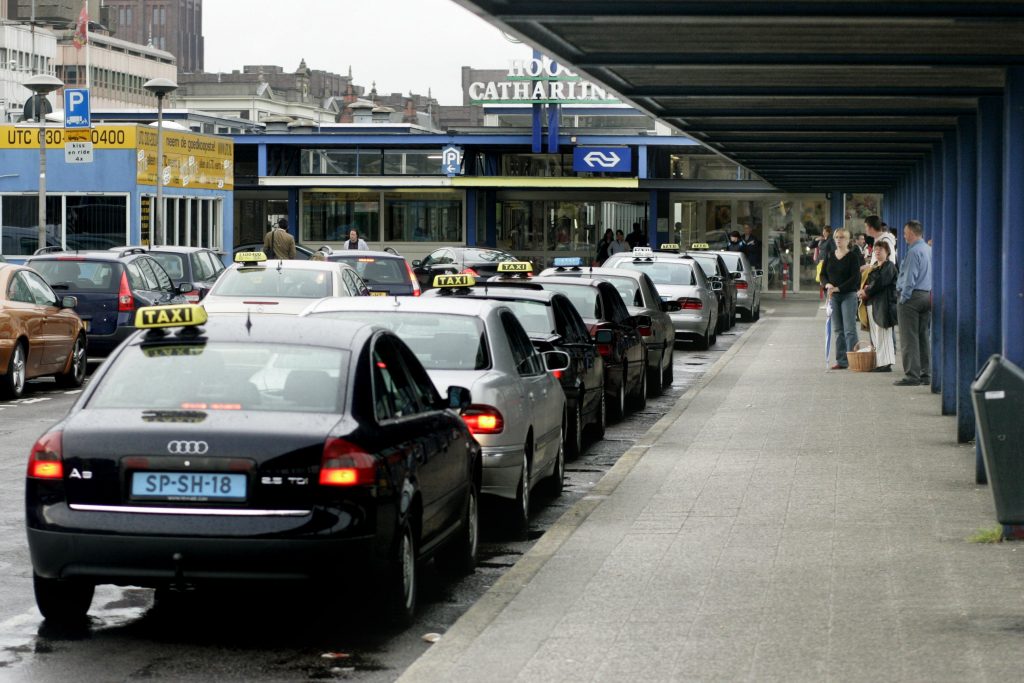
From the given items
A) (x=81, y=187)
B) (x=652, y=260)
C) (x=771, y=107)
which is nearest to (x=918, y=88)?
(x=771, y=107)

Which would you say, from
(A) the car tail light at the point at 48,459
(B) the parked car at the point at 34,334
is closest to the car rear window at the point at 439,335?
(A) the car tail light at the point at 48,459

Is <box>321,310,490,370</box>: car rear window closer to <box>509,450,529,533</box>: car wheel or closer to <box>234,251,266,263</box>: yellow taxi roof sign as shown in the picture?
<box>509,450,529,533</box>: car wheel

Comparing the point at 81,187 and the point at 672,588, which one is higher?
the point at 81,187

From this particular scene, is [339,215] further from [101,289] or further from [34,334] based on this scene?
[34,334]

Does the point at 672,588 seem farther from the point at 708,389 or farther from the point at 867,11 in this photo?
the point at 708,389

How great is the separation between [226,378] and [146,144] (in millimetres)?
37233

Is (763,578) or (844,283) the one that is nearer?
(763,578)

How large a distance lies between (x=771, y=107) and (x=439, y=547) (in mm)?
9839

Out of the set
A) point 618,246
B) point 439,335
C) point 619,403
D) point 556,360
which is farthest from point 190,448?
point 618,246

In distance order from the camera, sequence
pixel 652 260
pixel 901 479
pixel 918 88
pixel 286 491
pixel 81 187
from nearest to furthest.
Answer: pixel 286 491
pixel 901 479
pixel 918 88
pixel 652 260
pixel 81 187

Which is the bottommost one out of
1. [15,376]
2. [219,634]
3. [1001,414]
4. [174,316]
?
[219,634]

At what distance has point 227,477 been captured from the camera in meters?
7.25

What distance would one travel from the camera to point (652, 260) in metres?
→ 31.3

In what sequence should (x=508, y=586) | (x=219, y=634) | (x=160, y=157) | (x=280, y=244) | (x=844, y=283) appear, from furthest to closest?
(x=160, y=157) < (x=280, y=244) < (x=844, y=283) < (x=508, y=586) < (x=219, y=634)
